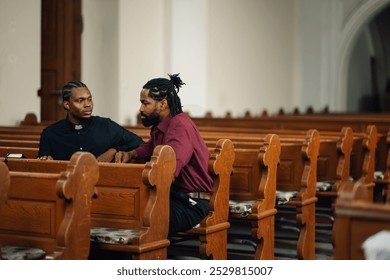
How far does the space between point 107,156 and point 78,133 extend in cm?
28

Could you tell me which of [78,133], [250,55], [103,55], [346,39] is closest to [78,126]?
[78,133]

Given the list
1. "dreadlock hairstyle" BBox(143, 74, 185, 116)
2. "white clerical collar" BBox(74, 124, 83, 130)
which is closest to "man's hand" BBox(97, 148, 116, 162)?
"white clerical collar" BBox(74, 124, 83, 130)

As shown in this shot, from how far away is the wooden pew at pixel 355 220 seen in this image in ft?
9.43

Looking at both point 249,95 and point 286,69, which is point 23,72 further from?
point 286,69

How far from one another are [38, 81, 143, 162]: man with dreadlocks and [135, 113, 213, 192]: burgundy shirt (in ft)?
1.33

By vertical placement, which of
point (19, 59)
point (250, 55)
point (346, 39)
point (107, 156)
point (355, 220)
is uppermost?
point (346, 39)

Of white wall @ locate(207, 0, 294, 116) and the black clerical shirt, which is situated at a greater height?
white wall @ locate(207, 0, 294, 116)

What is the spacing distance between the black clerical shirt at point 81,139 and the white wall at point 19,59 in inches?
131

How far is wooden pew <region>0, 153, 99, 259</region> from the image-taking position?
12.3 feet

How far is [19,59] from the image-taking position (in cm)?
860

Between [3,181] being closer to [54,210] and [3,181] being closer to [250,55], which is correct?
[54,210]

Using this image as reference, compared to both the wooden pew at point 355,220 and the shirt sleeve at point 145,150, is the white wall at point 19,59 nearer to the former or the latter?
the shirt sleeve at point 145,150

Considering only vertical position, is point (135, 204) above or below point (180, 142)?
below

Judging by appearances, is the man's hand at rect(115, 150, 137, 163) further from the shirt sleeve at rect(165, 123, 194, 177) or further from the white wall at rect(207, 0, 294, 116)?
the white wall at rect(207, 0, 294, 116)
